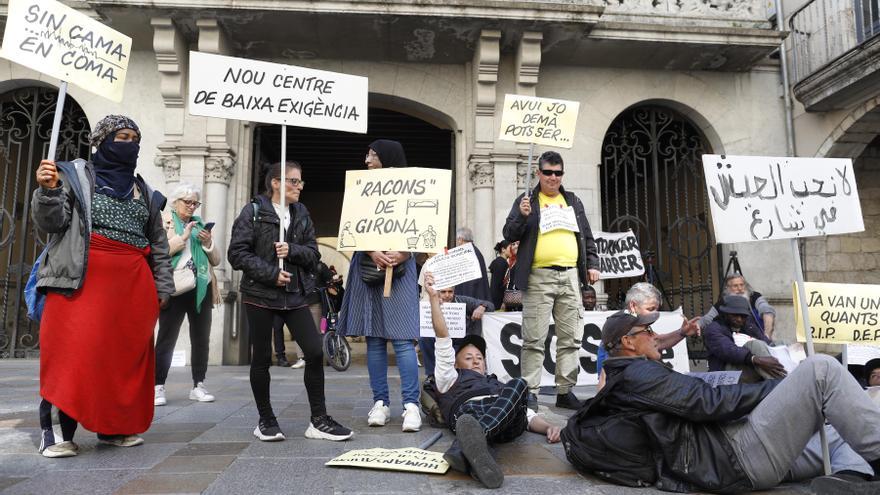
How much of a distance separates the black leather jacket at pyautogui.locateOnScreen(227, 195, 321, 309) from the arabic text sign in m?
0.74

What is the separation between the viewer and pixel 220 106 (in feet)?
14.7

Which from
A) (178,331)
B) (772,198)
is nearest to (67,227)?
(178,331)

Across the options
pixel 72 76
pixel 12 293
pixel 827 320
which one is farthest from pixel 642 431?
pixel 12 293

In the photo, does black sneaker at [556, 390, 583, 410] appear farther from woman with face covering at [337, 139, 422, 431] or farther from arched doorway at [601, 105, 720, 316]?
arched doorway at [601, 105, 720, 316]

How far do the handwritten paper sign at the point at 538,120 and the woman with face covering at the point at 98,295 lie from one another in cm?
354

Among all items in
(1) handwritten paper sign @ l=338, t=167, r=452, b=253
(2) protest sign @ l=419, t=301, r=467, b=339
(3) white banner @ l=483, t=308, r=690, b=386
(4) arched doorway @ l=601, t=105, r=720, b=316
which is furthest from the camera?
(4) arched doorway @ l=601, t=105, r=720, b=316

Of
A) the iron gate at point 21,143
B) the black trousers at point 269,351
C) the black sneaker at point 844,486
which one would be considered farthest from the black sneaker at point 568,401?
the iron gate at point 21,143

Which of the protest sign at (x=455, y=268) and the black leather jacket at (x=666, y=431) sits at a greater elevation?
the protest sign at (x=455, y=268)

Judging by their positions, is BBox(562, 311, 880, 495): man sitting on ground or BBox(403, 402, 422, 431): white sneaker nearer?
BBox(562, 311, 880, 495): man sitting on ground

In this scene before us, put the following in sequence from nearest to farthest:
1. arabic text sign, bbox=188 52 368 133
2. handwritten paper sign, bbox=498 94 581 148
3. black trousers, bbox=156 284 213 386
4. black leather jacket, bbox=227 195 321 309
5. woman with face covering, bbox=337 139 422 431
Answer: black leather jacket, bbox=227 195 321 309 → woman with face covering, bbox=337 139 422 431 → arabic text sign, bbox=188 52 368 133 → black trousers, bbox=156 284 213 386 → handwritten paper sign, bbox=498 94 581 148

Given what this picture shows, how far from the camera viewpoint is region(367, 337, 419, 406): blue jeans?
14.3 ft

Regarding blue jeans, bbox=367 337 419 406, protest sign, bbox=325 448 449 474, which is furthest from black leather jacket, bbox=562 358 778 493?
blue jeans, bbox=367 337 419 406

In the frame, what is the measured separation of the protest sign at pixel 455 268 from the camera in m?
4.47

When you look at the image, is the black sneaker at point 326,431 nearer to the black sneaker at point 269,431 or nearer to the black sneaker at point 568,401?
the black sneaker at point 269,431
